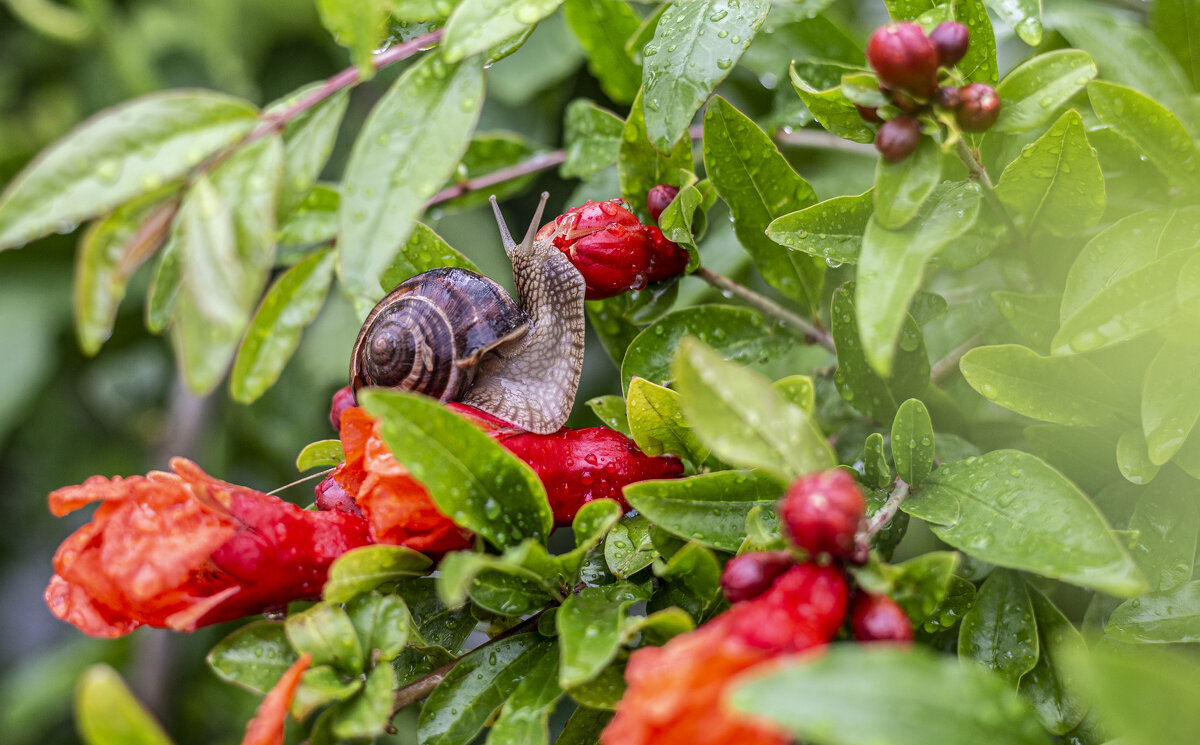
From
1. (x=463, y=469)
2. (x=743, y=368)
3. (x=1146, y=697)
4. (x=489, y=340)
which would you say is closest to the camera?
(x=1146, y=697)

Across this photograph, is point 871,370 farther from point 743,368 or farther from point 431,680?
point 431,680

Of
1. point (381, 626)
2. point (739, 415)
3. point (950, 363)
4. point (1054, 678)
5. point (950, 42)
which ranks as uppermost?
point (950, 42)

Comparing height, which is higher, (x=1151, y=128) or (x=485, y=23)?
(x=485, y=23)

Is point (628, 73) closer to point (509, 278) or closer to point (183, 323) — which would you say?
point (509, 278)

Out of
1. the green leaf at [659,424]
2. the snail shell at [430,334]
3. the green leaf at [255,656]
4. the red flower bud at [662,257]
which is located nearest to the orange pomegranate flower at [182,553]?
the green leaf at [255,656]

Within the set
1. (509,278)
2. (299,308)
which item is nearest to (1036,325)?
(299,308)

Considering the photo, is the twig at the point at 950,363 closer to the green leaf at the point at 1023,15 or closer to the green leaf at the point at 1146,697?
the green leaf at the point at 1023,15

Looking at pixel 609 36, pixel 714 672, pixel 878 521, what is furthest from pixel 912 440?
pixel 609 36
